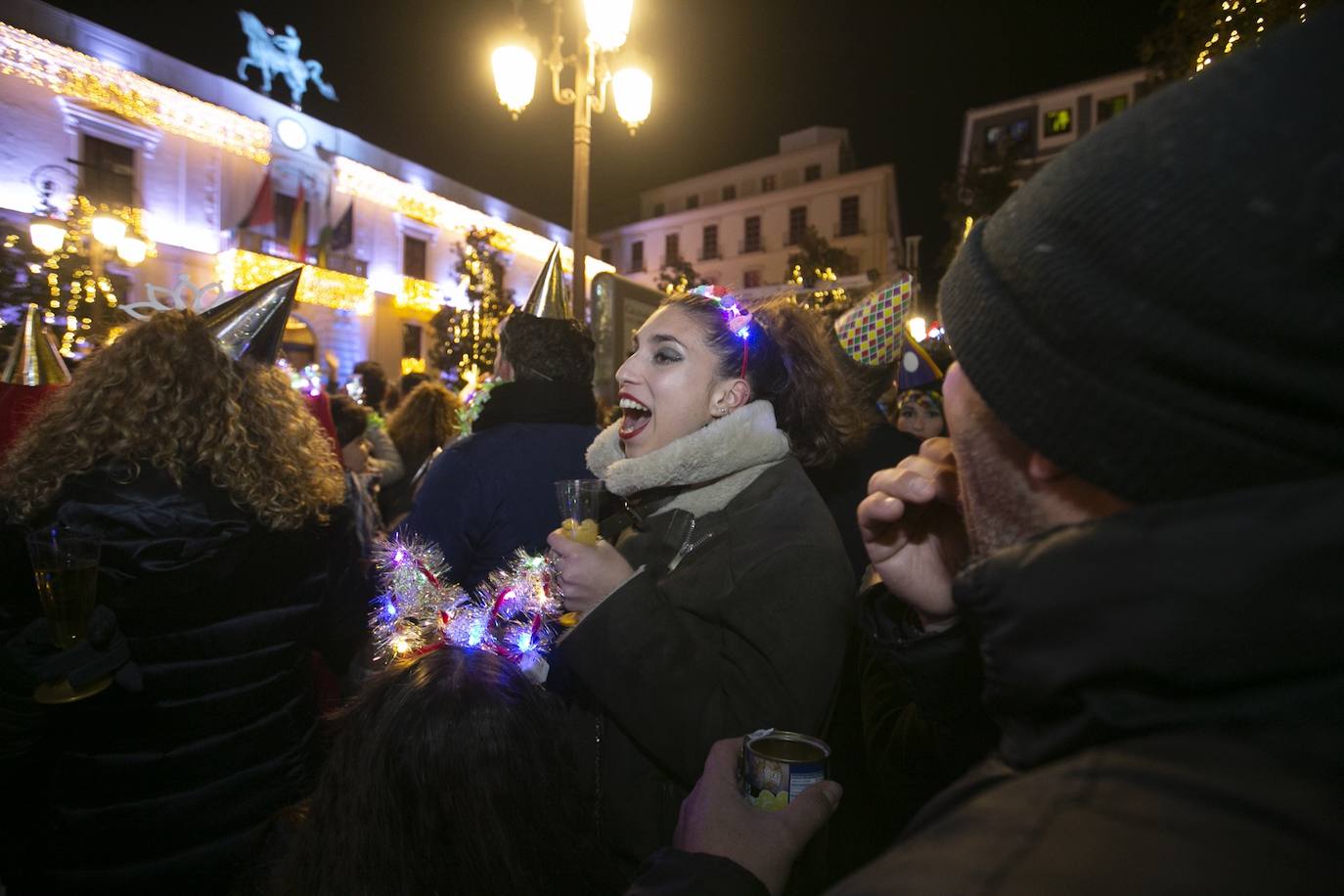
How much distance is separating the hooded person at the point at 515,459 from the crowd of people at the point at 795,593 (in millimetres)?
18

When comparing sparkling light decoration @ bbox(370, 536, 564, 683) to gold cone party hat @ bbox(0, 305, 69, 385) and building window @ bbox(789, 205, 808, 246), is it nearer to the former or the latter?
gold cone party hat @ bbox(0, 305, 69, 385)

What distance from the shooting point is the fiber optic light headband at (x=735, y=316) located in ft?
7.40

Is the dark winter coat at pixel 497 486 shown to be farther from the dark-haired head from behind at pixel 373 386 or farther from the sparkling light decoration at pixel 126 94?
the sparkling light decoration at pixel 126 94

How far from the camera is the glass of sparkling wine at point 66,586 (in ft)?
5.55

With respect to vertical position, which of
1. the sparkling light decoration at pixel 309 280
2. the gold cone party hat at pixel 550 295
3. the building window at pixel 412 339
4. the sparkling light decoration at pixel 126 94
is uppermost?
the sparkling light decoration at pixel 126 94

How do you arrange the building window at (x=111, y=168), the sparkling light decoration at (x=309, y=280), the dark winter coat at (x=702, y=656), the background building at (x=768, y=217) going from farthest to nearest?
the background building at (x=768, y=217) → the sparkling light decoration at (x=309, y=280) → the building window at (x=111, y=168) → the dark winter coat at (x=702, y=656)

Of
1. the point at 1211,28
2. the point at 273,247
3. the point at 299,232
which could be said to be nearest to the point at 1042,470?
the point at 1211,28

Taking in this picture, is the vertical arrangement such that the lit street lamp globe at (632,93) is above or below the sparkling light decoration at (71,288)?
above

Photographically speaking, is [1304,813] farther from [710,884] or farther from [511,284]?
[511,284]

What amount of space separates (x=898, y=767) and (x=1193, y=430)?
48.9 inches

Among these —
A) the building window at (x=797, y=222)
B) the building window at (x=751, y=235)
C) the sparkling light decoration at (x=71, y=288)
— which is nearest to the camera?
the sparkling light decoration at (x=71, y=288)

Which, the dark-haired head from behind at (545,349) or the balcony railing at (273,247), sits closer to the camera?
the dark-haired head from behind at (545,349)

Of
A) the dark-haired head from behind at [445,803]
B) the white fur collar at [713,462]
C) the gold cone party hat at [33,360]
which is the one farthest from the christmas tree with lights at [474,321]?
the dark-haired head from behind at [445,803]

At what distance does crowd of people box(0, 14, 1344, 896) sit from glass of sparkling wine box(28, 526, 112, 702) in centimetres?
6
